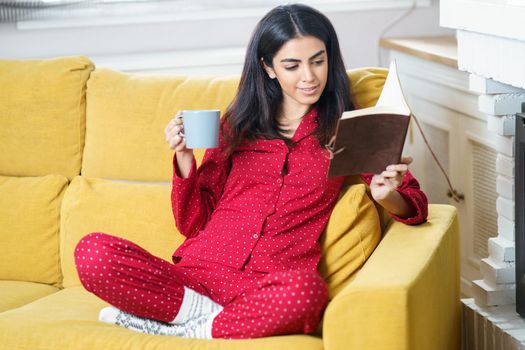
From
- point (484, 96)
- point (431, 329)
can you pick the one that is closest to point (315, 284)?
point (431, 329)

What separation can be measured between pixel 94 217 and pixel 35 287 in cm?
24

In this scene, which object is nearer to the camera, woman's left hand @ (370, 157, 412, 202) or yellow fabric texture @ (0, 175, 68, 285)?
woman's left hand @ (370, 157, 412, 202)

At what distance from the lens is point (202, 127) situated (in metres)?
2.05

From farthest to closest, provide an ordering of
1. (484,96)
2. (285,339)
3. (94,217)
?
(94,217) < (484,96) < (285,339)

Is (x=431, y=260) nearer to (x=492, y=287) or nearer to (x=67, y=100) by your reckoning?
(x=492, y=287)

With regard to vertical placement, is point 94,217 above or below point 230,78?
below

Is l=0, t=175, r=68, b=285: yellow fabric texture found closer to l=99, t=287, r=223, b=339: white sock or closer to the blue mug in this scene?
l=99, t=287, r=223, b=339: white sock

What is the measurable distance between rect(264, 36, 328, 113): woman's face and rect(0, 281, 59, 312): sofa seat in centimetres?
83

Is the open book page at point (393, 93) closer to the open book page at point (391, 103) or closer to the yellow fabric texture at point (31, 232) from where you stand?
the open book page at point (391, 103)

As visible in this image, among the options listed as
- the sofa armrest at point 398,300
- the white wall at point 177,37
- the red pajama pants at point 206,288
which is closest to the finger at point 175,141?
the red pajama pants at point 206,288

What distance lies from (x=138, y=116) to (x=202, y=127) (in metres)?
0.58

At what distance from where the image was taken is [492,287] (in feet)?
7.58

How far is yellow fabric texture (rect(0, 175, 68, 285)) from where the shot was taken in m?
2.58

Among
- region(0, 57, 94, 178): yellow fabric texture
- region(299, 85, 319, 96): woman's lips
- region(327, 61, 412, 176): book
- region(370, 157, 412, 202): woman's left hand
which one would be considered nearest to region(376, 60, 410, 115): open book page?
region(327, 61, 412, 176): book
